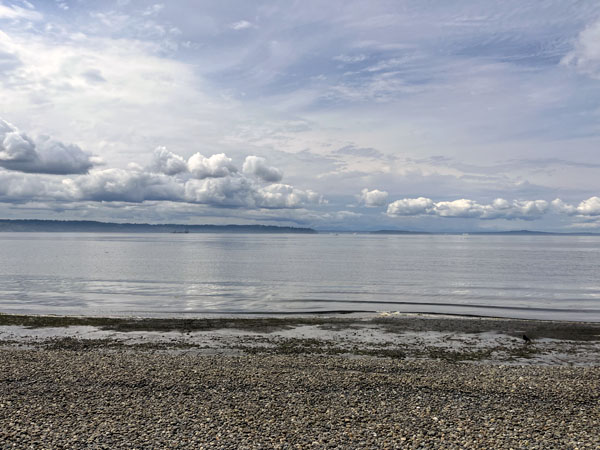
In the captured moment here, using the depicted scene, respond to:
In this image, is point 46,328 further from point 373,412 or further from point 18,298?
point 373,412

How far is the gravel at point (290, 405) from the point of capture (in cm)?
1068

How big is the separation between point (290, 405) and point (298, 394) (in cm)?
100

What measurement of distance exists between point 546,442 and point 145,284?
5165cm

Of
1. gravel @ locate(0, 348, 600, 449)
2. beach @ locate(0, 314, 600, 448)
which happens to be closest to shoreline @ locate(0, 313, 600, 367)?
beach @ locate(0, 314, 600, 448)

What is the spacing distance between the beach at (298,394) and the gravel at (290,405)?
48 millimetres

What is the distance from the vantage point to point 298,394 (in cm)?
1381

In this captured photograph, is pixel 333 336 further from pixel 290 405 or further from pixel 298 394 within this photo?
pixel 290 405

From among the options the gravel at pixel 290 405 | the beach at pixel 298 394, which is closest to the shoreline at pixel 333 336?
the beach at pixel 298 394

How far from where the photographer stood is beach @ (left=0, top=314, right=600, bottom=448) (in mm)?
10820

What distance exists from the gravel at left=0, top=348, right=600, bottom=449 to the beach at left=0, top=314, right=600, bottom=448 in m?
0.05

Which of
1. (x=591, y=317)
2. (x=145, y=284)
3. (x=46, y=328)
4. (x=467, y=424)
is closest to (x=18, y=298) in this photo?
(x=145, y=284)

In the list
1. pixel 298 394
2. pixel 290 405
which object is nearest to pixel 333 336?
pixel 298 394

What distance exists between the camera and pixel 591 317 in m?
34.7

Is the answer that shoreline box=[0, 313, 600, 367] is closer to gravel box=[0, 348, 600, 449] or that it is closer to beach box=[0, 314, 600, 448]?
beach box=[0, 314, 600, 448]
